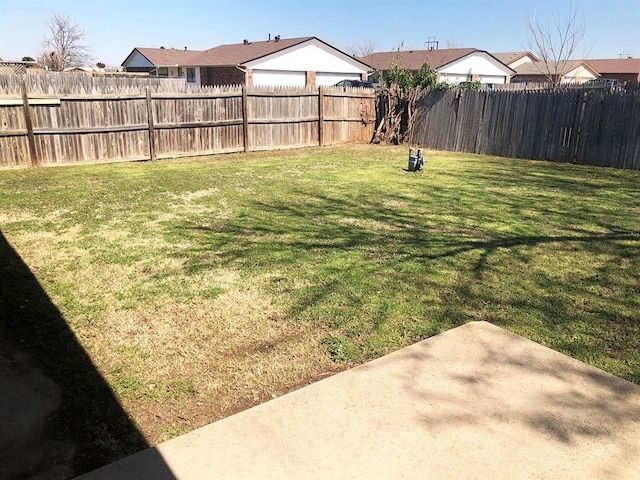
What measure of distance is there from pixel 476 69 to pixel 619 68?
19339 mm

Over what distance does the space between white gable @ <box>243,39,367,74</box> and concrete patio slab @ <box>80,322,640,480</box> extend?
1336 inches

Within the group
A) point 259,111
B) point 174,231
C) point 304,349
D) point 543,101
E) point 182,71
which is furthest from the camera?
point 182,71

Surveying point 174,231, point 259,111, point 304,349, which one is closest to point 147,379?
point 304,349

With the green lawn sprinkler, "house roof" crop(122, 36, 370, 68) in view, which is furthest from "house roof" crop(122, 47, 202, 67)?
the green lawn sprinkler

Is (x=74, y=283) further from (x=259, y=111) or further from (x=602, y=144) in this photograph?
(x=602, y=144)

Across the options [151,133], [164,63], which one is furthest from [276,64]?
[151,133]

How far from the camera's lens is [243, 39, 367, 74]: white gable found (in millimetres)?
35250

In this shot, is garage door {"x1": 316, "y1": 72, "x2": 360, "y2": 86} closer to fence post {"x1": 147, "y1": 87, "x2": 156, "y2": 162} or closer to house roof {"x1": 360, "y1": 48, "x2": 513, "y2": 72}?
house roof {"x1": 360, "y1": 48, "x2": 513, "y2": 72}

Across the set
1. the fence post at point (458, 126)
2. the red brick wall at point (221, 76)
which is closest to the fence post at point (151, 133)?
the fence post at point (458, 126)

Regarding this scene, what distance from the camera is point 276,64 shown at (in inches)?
1401

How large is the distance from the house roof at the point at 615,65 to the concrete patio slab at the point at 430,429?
2231 inches

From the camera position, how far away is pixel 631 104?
11625mm

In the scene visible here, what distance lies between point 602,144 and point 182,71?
127ft

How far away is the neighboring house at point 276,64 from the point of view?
35.0 m
